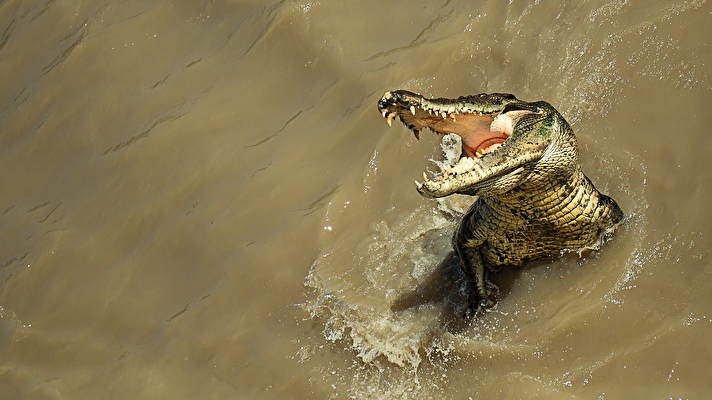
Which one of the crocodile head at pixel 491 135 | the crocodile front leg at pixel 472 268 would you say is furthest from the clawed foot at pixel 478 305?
the crocodile head at pixel 491 135

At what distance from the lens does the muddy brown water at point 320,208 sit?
4.30m

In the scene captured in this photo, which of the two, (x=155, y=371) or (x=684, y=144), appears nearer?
(x=684, y=144)

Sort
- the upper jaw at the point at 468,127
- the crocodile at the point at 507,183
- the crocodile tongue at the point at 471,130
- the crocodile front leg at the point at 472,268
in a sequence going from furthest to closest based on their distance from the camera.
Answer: the crocodile front leg at the point at 472,268
the crocodile tongue at the point at 471,130
the crocodile at the point at 507,183
the upper jaw at the point at 468,127

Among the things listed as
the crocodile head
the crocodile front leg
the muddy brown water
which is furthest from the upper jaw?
the muddy brown water

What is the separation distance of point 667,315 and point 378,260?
5.53 ft

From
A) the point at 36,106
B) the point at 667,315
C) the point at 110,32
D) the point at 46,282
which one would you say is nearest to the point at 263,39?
the point at 110,32

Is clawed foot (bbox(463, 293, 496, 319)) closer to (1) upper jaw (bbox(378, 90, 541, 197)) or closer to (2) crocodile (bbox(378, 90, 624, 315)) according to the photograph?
(2) crocodile (bbox(378, 90, 624, 315))

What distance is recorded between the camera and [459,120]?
3830 millimetres

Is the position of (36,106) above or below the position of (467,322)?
above

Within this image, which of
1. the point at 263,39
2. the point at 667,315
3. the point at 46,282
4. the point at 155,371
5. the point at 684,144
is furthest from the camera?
the point at 263,39

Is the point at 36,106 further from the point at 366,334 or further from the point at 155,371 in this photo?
the point at 366,334

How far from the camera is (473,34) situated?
5.48 m

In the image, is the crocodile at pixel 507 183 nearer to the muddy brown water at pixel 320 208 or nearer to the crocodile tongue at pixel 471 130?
the crocodile tongue at pixel 471 130

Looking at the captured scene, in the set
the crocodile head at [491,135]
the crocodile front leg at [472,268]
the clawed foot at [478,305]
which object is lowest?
the clawed foot at [478,305]
